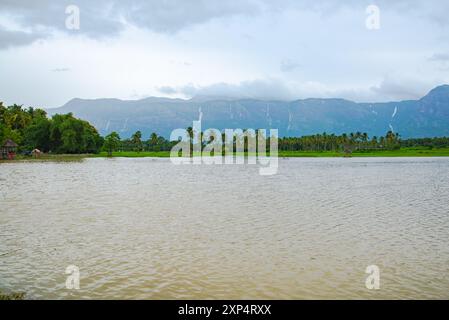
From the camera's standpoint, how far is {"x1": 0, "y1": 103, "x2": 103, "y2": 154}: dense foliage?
163 m

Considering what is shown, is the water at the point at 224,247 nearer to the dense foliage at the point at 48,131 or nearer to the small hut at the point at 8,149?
the small hut at the point at 8,149

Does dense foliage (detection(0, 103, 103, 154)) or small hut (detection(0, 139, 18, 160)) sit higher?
dense foliage (detection(0, 103, 103, 154))

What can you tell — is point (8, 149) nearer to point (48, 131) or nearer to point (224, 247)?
point (48, 131)

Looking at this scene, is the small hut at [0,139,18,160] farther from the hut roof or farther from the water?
the water

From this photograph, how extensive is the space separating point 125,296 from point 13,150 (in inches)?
5572

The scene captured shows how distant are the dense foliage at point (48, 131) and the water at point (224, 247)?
135040 mm

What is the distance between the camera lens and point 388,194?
1674 inches

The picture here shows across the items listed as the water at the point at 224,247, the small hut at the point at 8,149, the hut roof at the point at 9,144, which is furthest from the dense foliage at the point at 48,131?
the water at the point at 224,247

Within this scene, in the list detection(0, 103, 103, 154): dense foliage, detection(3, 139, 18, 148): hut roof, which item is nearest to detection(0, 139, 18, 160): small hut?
detection(3, 139, 18, 148): hut roof

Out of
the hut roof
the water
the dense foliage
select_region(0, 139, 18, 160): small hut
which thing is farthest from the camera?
the dense foliage

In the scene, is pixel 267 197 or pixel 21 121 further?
pixel 21 121

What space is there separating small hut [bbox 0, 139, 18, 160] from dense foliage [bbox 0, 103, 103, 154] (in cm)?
1680
